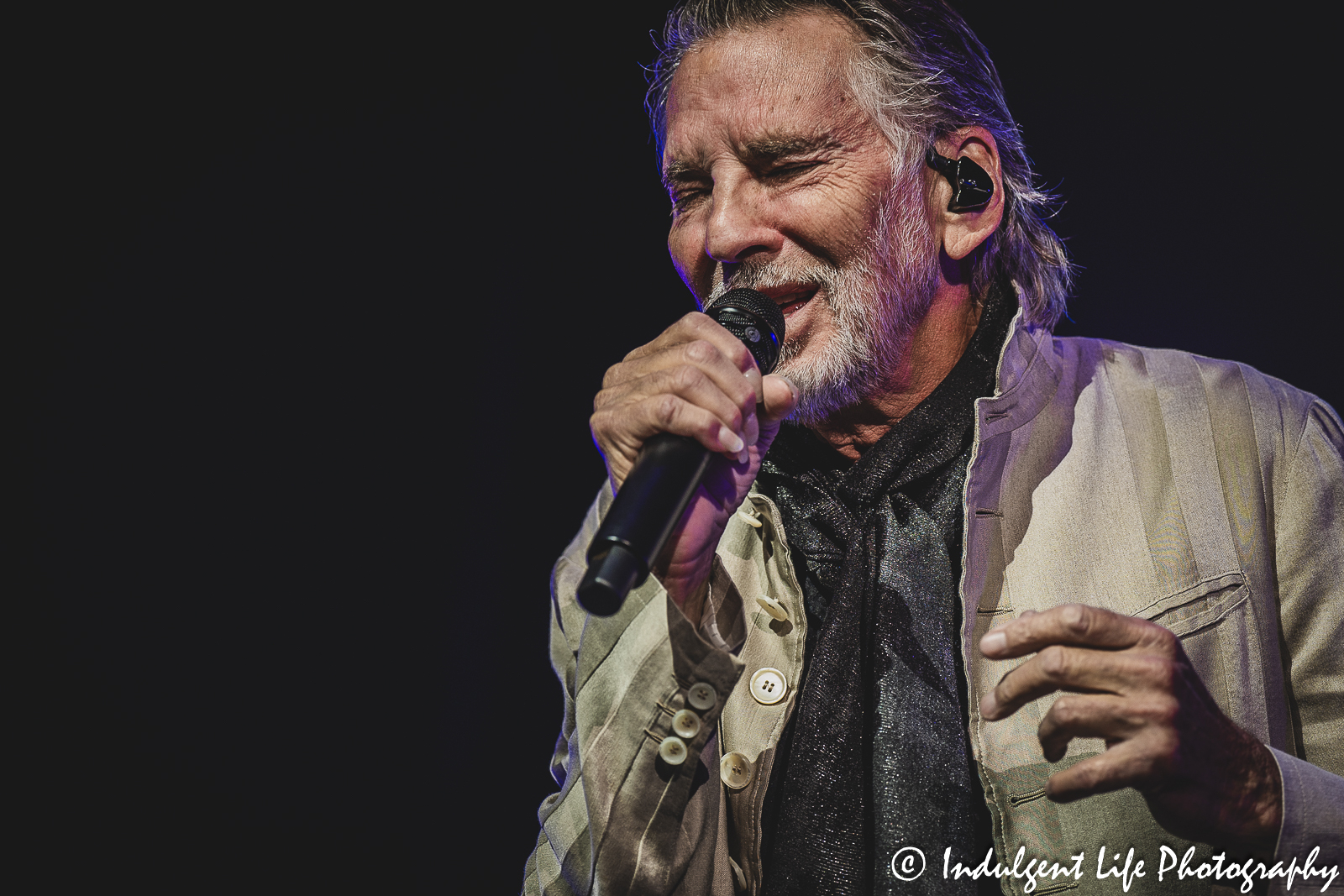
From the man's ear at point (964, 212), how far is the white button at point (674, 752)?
3.60 feet

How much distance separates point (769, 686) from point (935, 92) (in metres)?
1.20

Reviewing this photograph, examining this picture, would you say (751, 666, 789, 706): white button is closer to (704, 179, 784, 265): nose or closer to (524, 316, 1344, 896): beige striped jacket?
(524, 316, 1344, 896): beige striped jacket

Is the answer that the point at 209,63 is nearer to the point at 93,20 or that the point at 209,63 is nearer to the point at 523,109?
the point at 93,20

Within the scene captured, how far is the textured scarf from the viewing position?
1.31 m

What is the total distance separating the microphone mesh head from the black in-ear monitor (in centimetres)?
67

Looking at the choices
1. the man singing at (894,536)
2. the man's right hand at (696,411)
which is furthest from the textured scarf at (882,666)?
the man's right hand at (696,411)

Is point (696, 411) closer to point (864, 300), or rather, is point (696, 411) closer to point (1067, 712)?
point (1067, 712)

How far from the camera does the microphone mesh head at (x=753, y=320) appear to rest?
1.20 meters

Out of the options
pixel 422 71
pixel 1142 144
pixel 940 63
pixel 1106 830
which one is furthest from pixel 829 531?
pixel 422 71

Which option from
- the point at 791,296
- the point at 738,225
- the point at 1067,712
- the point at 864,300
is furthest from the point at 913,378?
the point at 1067,712

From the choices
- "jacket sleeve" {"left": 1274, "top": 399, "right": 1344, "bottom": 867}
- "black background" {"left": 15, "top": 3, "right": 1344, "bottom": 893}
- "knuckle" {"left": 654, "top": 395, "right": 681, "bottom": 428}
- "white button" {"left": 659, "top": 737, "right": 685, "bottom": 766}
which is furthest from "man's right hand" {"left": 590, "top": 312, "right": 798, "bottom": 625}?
"black background" {"left": 15, "top": 3, "right": 1344, "bottom": 893}

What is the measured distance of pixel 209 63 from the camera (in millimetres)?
2387

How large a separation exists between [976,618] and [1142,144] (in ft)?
4.34

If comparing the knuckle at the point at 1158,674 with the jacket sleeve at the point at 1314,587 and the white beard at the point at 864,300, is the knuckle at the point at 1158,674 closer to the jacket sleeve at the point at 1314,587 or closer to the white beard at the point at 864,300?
the jacket sleeve at the point at 1314,587
